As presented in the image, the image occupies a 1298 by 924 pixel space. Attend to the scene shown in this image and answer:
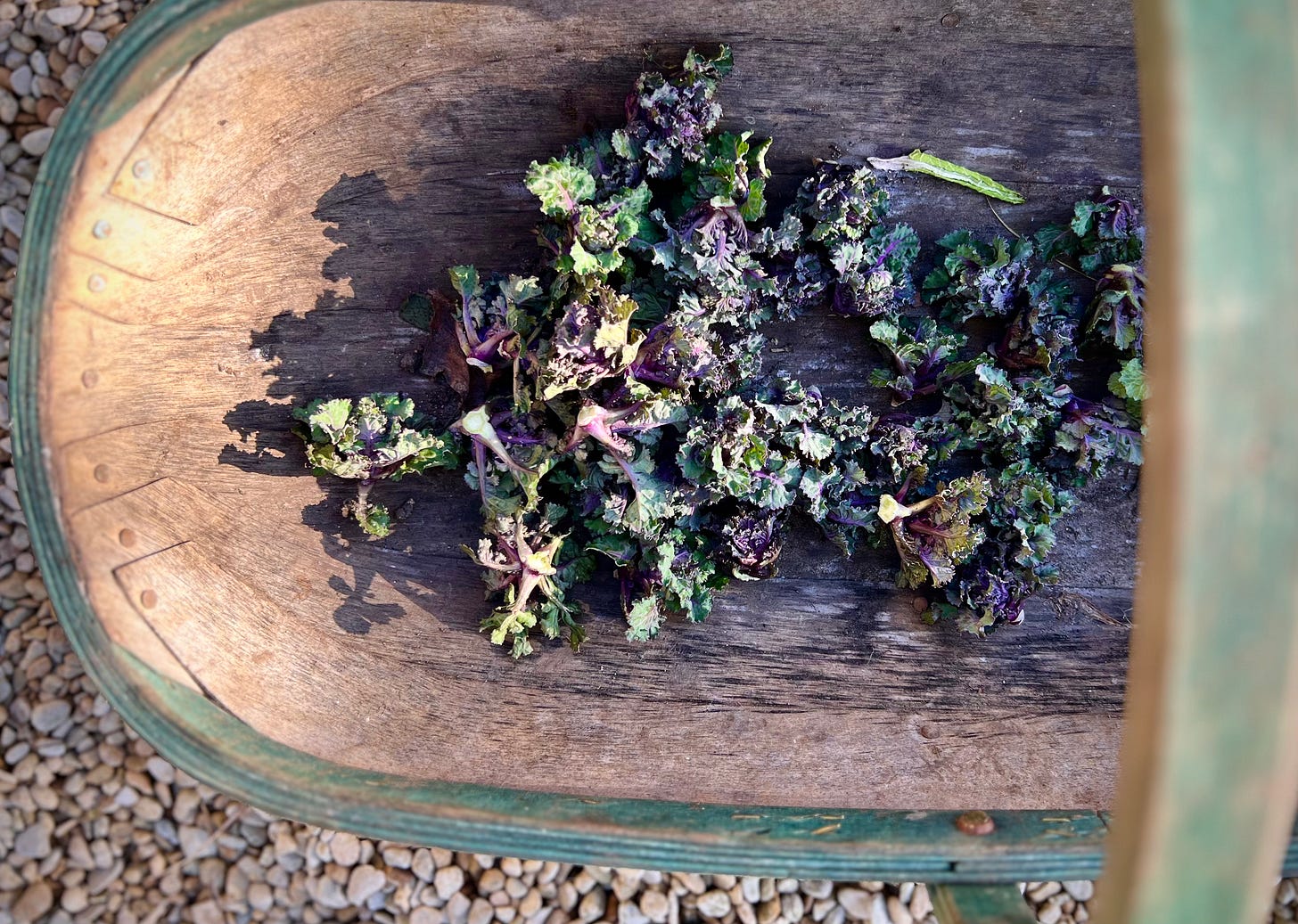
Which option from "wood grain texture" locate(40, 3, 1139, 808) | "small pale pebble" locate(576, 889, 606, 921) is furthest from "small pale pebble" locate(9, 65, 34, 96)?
"small pale pebble" locate(576, 889, 606, 921)

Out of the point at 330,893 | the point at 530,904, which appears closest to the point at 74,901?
the point at 330,893

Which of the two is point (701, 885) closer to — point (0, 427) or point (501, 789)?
point (501, 789)

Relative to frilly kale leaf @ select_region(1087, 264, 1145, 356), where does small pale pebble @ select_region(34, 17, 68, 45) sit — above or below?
above

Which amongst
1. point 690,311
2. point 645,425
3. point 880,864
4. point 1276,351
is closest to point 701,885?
point 880,864

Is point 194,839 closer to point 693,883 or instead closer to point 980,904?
point 693,883

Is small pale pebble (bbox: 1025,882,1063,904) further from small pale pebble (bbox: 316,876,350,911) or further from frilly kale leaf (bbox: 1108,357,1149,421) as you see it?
small pale pebble (bbox: 316,876,350,911)

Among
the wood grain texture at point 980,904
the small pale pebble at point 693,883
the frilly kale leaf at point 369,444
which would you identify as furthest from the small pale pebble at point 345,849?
the wood grain texture at point 980,904
